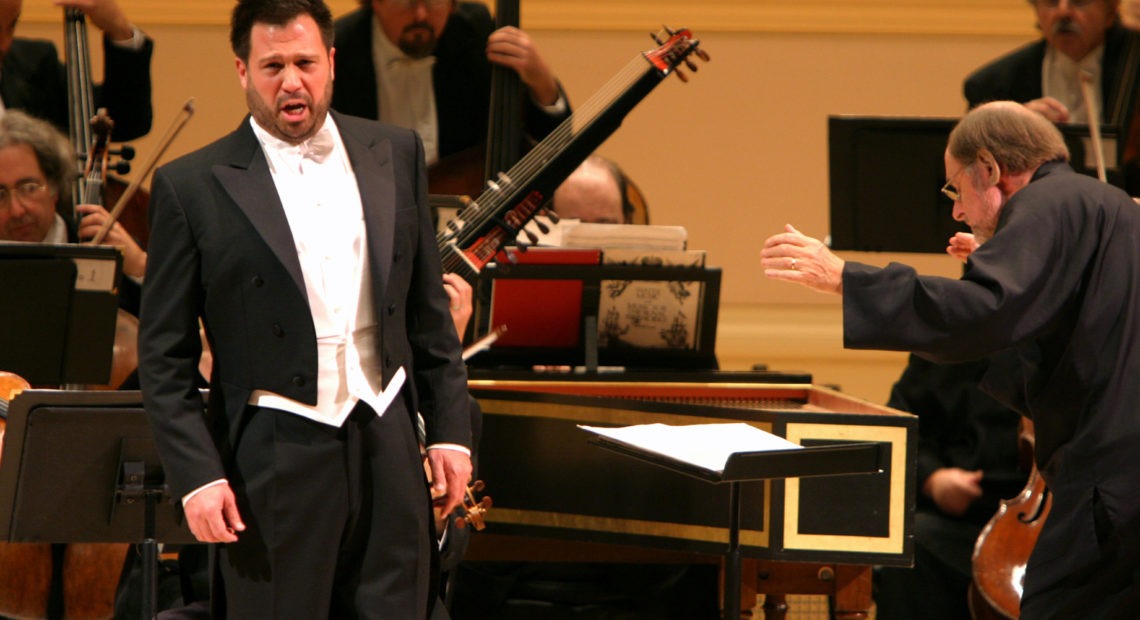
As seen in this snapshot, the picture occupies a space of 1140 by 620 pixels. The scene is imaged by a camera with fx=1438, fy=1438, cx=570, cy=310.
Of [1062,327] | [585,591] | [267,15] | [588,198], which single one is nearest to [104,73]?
[588,198]

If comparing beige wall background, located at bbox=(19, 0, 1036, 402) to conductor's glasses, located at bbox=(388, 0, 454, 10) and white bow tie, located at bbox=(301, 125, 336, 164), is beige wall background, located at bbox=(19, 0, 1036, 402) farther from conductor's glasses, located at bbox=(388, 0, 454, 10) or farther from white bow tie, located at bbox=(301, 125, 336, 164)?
white bow tie, located at bbox=(301, 125, 336, 164)

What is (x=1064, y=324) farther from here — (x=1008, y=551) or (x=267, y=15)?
(x=267, y=15)

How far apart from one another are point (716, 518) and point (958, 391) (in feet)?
3.30

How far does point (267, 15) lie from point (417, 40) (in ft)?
6.25

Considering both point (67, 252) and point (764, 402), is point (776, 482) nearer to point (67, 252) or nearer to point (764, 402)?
point (764, 402)

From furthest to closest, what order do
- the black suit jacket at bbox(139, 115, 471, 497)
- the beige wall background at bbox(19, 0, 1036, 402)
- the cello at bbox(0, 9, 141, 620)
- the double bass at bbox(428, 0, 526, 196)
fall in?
the beige wall background at bbox(19, 0, 1036, 402) < the double bass at bbox(428, 0, 526, 196) < the cello at bbox(0, 9, 141, 620) < the black suit jacket at bbox(139, 115, 471, 497)

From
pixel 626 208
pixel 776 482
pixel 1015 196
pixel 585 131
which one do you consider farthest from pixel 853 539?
pixel 626 208

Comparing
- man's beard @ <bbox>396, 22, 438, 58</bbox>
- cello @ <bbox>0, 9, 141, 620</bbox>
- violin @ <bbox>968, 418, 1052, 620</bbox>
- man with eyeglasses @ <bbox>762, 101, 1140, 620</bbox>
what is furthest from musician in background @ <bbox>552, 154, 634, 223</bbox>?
man with eyeglasses @ <bbox>762, 101, 1140, 620</bbox>

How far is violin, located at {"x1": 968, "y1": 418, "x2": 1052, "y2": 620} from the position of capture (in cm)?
305

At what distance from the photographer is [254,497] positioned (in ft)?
6.35

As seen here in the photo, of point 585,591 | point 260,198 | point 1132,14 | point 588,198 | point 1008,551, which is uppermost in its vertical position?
point 1132,14

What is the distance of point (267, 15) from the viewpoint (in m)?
1.98

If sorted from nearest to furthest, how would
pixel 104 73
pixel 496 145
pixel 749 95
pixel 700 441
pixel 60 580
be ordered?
pixel 700 441 → pixel 60 580 → pixel 496 145 → pixel 104 73 → pixel 749 95

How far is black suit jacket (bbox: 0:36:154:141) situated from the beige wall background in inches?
32.1
